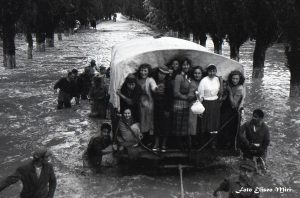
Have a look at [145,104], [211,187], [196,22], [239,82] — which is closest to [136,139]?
[145,104]

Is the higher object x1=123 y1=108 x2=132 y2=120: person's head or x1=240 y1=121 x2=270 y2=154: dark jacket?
x1=123 y1=108 x2=132 y2=120: person's head

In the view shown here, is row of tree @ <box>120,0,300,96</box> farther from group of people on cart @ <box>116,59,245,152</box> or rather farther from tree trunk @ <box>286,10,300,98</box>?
group of people on cart @ <box>116,59,245,152</box>

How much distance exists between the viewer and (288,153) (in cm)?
989

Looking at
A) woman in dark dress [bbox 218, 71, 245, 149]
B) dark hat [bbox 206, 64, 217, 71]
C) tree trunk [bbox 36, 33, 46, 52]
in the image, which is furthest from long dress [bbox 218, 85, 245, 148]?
tree trunk [bbox 36, 33, 46, 52]

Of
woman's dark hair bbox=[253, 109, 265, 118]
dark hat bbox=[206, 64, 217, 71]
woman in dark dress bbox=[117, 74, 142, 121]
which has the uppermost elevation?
dark hat bbox=[206, 64, 217, 71]

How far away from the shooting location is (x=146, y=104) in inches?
318

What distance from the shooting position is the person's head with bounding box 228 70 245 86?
27.3ft

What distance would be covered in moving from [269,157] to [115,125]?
3.50 metres

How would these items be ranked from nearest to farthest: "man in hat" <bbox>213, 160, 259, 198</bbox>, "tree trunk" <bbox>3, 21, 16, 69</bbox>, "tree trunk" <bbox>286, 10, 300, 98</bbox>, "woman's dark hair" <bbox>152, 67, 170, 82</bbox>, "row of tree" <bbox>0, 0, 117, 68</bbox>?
1. "man in hat" <bbox>213, 160, 259, 198</bbox>
2. "woman's dark hair" <bbox>152, 67, 170, 82</bbox>
3. "tree trunk" <bbox>286, 10, 300, 98</bbox>
4. "row of tree" <bbox>0, 0, 117, 68</bbox>
5. "tree trunk" <bbox>3, 21, 16, 69</bbox>

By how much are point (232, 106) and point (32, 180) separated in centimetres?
435

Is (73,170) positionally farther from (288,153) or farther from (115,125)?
(288,153)

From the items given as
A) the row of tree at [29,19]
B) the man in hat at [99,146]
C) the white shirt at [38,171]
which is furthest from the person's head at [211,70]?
the row of tree at [29,19]

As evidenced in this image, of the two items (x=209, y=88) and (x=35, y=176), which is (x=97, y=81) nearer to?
(x=209, y=88)

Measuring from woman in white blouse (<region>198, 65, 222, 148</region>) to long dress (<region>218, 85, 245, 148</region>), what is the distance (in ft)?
0.87
